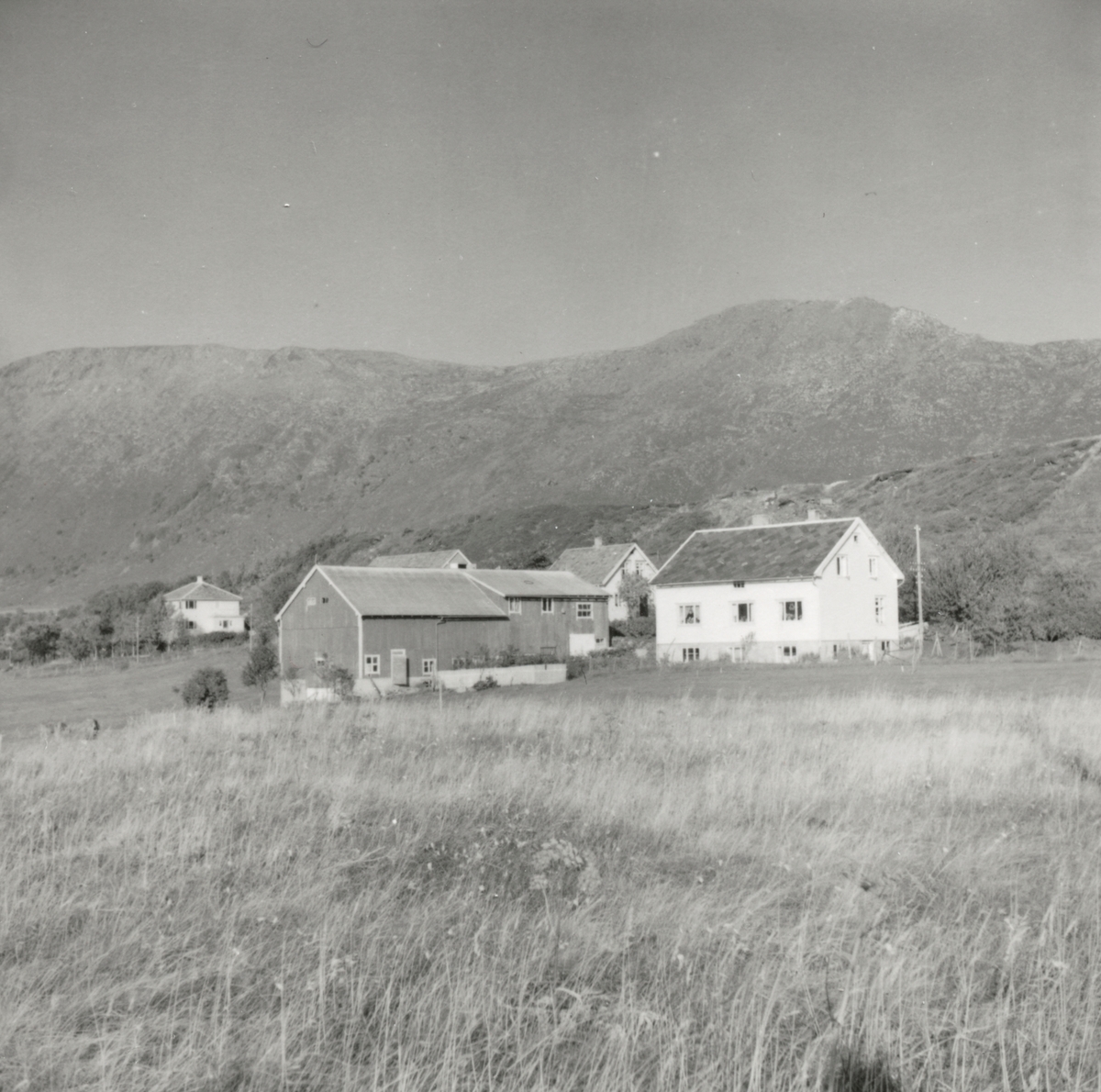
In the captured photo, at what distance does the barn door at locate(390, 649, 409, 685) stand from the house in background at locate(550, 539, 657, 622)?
81.3ft

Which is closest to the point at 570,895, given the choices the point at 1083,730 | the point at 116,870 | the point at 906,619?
the point at 116,870

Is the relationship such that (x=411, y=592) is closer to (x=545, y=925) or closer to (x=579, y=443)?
(x=545, y=925)

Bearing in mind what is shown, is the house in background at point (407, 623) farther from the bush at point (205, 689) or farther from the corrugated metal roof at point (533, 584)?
the bush at point (205, 689)

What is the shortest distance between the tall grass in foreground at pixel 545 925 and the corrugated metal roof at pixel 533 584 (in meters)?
46.7

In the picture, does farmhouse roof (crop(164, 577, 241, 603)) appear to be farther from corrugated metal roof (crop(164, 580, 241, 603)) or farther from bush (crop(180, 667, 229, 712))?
bush (crop(180, 667, 229, 712))

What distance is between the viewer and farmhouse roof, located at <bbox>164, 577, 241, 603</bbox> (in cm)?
10512

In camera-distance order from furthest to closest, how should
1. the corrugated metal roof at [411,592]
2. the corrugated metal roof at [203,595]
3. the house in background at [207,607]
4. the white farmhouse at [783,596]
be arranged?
the corrugated metal roof at [203,595] → the house in background at [207,607] → the white farmhouse at [783,596] → the corrugated metal roof at [411,592]

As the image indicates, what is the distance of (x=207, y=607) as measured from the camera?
10562 centimetres

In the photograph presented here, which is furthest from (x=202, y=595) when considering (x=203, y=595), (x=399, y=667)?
(x=399, y=667)

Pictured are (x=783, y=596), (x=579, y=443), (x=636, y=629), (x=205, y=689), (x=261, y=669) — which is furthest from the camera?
(x=579, y=443)

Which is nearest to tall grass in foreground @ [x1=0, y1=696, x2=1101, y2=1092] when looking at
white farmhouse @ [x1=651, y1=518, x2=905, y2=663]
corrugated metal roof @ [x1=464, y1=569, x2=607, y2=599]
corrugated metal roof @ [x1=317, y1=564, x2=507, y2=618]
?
corrugated metal roof @ [x1=317, y1=564, x2=507, y2=618]

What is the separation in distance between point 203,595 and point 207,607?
1.47 metres

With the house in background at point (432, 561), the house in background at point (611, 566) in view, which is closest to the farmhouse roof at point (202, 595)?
the house in background at point (432, 561)

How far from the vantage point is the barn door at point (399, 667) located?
50375 mm
